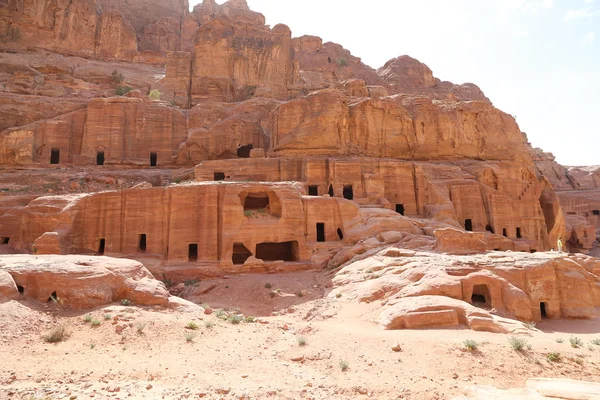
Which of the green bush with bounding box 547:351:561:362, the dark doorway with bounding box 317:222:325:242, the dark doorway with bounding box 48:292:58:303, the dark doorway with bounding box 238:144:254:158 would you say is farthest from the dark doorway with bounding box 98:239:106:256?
the green bush with bounding box 547:351:561:362

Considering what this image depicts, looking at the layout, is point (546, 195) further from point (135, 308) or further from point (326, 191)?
point (135, 308)

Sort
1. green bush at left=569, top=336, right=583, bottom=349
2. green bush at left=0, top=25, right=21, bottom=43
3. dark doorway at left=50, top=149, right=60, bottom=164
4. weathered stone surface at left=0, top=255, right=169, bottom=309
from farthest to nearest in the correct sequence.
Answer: green bush at left=0, top=25, right=21, bottom=43
dark doorway at left=50, top=149, right=60, bottom=164
weathered stone surface at left=0, top=255, right=169, bottom=309
green bush at left=569, top=336, right=583, bottom=349

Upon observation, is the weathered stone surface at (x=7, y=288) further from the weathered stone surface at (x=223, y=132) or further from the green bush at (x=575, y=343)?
the weathered stone surface at (x=223, y=132)

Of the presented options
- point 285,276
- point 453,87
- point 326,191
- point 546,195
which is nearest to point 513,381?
point 285,276

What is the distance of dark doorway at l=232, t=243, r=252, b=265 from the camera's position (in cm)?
2288

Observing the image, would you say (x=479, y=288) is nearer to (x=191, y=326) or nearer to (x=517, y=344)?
(x=517, y=344)

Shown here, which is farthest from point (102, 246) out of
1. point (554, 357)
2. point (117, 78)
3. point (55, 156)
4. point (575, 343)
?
point (117, 78)

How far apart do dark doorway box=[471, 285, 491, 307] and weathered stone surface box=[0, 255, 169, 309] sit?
1111 centimetres

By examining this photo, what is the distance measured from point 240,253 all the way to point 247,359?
14.0 metres

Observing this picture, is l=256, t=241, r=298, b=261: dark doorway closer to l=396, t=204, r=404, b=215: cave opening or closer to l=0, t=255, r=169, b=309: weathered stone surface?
l=396, t=204, r=404, b=215: cave opening

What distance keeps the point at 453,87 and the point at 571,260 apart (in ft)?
189

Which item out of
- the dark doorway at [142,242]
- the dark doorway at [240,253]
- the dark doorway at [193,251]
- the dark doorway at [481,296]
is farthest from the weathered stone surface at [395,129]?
the dark doorway at [481,296]

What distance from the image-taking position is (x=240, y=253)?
23.1 m

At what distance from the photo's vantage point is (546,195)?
35469mm
